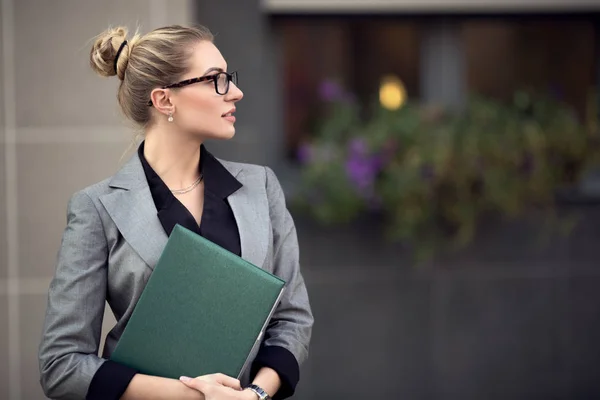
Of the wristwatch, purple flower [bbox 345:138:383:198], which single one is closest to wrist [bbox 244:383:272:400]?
the wristwatch

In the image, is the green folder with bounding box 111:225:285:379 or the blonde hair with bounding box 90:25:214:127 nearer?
the green folder with bounding box 111:225:285:379

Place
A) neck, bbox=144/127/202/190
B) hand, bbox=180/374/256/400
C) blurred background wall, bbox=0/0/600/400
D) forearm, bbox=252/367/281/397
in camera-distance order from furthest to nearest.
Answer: blurred background wall, bbox=0/0/600/400
neck, bbox=144/127/202/190
forearm, bbox=252/367/281/397
hand, bbox=180/374/256/400

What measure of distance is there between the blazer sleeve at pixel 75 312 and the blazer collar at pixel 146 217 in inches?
2.5

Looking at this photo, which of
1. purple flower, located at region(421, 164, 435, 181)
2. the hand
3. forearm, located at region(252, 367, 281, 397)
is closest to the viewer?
the hand

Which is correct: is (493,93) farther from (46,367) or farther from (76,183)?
(46,367)

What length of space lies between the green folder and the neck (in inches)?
10.2

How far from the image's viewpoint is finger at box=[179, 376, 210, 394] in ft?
6.48

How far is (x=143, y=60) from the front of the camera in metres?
2.15

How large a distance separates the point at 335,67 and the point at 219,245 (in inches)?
131

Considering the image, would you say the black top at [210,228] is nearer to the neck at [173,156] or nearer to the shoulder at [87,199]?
the neck at [173,156]

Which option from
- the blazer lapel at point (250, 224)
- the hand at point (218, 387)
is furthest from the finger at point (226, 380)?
the blazer lapel at point (250, 224)

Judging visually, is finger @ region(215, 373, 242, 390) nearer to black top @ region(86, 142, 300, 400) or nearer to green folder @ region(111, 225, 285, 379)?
green folder @ region(111, 225, 285, 379)

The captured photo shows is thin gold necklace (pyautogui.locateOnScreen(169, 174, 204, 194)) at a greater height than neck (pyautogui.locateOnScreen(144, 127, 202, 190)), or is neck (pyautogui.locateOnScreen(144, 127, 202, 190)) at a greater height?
neck (pyautogui.locateOnScreen(144, 127, 202, 190))

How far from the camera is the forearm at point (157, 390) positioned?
2.00 m
